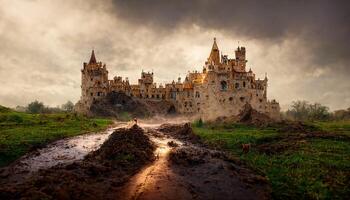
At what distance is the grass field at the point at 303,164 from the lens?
25969 millimetres

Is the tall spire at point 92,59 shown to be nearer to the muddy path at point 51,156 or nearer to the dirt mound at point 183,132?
the dirt mound at point 183,132

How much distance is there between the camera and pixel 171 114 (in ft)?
371

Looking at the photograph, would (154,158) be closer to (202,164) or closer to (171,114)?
(202,164)

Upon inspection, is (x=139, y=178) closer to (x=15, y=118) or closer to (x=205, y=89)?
(x=15, y=118)

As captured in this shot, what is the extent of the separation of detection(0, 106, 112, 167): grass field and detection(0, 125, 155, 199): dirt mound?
8.15 metres

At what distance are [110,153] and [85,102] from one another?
81.2 meters

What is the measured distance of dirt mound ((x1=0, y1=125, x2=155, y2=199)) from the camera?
23.2m

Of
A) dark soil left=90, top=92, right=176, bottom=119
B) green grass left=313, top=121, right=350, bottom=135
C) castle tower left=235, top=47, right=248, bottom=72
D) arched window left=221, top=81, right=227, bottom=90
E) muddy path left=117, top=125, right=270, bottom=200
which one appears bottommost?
muddy path left=117, top=125, right=270, bottom=200

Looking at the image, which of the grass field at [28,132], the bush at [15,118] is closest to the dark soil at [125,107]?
the grass field at [28,132]

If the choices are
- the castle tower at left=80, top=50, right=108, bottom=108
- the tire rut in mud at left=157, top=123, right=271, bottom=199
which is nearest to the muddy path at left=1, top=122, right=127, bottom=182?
the tire rut in mud at left=157, top=123, right=271, bottom=199

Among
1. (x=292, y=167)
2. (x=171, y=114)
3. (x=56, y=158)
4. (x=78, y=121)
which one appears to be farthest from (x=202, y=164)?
(x=171, y=114)

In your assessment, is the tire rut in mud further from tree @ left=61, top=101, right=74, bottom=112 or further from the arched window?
tree @ left=61, top=101, right=74, bottom=112

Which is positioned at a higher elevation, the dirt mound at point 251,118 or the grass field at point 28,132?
the dirt mound at point 251,118

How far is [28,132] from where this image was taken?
5088cm
